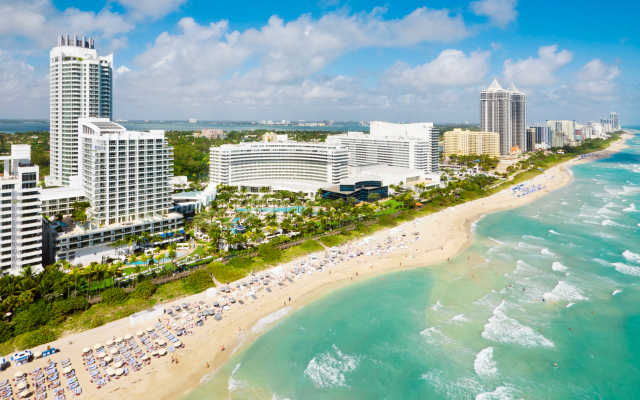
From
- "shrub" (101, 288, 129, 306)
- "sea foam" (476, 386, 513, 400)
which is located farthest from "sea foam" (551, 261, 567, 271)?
"shrub" (101, 288, 129, 306)

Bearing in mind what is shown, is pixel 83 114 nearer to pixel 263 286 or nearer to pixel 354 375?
pixel 263 286

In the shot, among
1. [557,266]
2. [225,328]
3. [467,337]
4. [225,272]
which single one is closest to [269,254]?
[225,272]

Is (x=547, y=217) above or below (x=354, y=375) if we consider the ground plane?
above

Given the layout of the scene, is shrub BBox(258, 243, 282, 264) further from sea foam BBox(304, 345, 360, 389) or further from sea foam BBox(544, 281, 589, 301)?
sea foam BBox(544, 281, 589, 301)

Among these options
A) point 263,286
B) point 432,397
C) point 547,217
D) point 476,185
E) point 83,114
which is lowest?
point 432,397

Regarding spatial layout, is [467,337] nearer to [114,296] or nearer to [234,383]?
[234,383]

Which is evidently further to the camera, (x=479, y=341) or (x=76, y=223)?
(x=76, y=223)

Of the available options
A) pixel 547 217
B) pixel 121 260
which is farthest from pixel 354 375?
pixel 547 217
